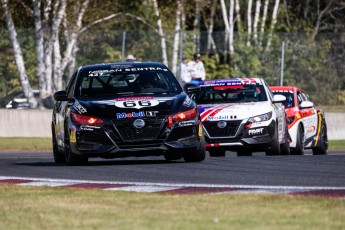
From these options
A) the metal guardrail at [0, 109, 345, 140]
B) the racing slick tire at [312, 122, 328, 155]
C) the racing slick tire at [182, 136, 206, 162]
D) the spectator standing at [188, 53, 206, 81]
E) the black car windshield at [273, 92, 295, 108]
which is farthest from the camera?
the spectator standing at [188, 53, 206, 81]

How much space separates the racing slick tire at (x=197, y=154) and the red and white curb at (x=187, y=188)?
2999mm

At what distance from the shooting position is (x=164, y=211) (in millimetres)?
10383

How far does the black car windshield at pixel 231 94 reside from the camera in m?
20.7

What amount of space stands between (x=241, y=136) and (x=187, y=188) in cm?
709

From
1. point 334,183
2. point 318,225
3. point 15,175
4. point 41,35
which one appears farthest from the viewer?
point 41,35

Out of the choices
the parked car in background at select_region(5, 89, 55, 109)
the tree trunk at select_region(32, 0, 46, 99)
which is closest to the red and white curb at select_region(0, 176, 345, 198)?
the parked car in background at select_region(5, 89, 55, 109)

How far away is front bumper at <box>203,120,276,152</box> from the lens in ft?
64.4

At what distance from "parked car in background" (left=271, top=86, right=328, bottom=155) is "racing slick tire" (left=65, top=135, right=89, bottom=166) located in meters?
5.98

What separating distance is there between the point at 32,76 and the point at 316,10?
2636 centimetres

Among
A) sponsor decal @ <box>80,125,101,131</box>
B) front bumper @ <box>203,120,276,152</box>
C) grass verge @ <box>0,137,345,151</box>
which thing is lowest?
grass verge @ <box>0,137,345,151</box>

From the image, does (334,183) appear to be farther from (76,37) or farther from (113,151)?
(76,37)

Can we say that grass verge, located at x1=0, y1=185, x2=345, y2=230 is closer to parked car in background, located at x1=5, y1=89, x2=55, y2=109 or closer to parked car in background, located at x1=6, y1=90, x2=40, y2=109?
parked car in background, located at x1=6, y1=90, x2=40, y2=109

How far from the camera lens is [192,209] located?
34.5 ft

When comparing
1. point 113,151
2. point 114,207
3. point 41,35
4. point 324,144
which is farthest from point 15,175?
point 41,35
